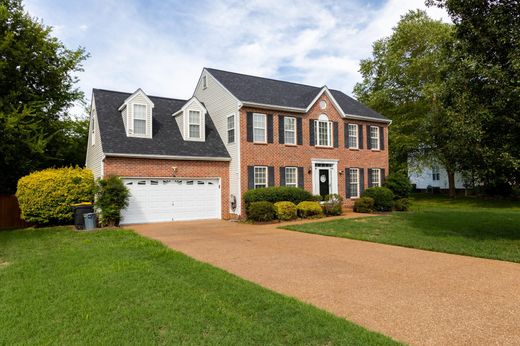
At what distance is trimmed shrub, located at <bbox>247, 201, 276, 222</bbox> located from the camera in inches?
→ 612

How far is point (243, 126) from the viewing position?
688 inches

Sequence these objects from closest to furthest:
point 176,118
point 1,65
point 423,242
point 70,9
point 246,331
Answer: point 246,331 → point 423,242 → point 70,9 → point 1,65 → point 176,118

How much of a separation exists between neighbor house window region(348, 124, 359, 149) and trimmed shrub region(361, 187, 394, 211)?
2959 mm

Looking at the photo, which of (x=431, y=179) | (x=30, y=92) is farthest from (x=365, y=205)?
(x=431, y=179)

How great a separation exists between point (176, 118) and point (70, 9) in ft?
24.5

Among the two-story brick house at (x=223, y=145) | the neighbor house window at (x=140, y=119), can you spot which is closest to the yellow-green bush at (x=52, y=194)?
the two-story brick house at (x=223, y=145)

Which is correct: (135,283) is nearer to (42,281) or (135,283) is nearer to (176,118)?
(42,281)

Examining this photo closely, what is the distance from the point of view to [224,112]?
18.6 metres

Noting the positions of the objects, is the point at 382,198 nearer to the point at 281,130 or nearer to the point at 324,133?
the point at 324,133

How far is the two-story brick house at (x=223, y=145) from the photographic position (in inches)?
632

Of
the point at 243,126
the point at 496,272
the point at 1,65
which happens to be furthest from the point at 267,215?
the point at 1,65

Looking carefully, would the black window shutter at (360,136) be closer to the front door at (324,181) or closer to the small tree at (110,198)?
the front door at (324,181)

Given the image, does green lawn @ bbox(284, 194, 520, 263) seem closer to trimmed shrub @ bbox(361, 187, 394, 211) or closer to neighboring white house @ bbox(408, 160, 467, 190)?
trimmed shrub @ bbox(361, 187, 394, 211)

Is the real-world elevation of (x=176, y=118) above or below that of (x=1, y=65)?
below
